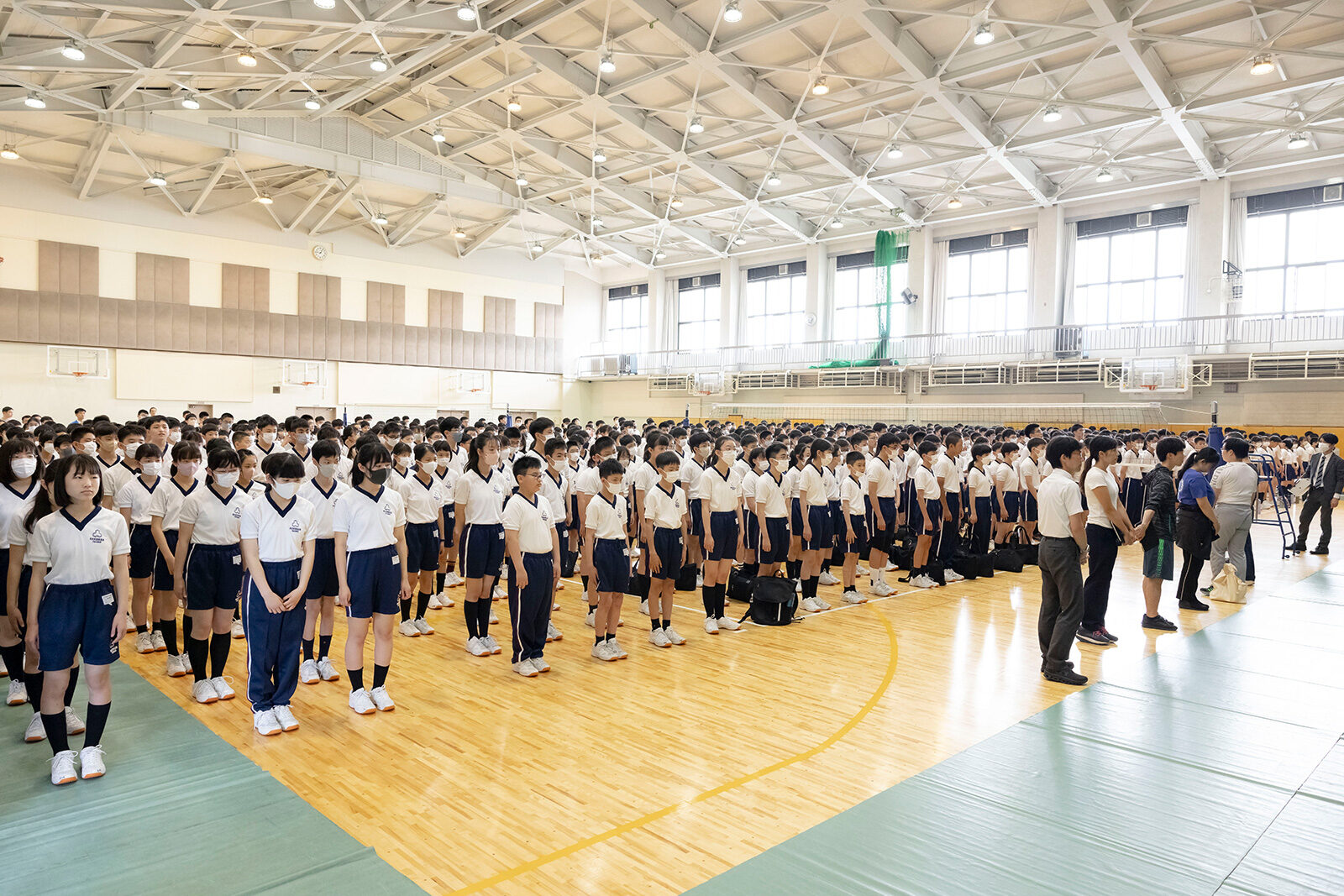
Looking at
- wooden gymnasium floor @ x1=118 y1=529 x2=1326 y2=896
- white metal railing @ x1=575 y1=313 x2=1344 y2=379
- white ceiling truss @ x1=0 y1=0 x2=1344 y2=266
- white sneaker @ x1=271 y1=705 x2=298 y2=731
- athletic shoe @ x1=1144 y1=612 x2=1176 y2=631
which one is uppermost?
white ceiling truss @ x1=0 y1=0 x2=1344 y2=266

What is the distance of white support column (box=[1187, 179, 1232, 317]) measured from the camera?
20.4 meters

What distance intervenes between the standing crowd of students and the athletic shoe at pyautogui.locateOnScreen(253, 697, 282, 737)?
0.02 meters

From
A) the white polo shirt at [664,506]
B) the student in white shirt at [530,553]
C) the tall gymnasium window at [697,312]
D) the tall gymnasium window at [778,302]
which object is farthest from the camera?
the tall gymnasium window at [697,312]

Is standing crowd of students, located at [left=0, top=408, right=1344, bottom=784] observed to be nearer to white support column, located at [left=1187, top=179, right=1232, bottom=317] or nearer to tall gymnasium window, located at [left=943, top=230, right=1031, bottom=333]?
white support column, located at [left=1187, top=179, right=1232, bottom=317]

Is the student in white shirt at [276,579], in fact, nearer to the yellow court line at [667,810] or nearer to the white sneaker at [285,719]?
the white sneaker at [285,719]

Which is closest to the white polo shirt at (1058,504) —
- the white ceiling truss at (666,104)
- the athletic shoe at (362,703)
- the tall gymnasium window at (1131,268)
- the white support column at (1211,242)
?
the athletic shoe at (362,703)

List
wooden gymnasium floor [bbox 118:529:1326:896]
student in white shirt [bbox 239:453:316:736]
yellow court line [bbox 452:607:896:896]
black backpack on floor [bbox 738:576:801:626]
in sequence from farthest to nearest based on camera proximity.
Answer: black backpack on floor [bbox 738:576:801:626]
student in white shirt [bbox 239:453:316:736]
wooden gymnasium floor [bbox 118:529:1326:896]
yellow court line [bbox 452:607:896:896]

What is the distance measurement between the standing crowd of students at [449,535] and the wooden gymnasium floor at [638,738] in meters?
0.34

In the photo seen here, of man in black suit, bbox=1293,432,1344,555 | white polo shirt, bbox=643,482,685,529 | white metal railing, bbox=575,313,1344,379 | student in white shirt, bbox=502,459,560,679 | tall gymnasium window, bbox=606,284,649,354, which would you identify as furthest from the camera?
tall gymnasium window, bbox=606,284,649,354

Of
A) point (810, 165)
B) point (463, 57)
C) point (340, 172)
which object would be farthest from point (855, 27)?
point (340, 172)

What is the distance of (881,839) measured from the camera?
3.82m

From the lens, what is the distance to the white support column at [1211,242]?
20406 mm

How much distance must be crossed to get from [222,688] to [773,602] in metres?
5.08

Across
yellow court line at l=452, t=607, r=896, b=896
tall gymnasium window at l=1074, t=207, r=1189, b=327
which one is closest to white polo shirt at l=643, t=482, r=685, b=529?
yellow court line at l=452, t=607, r=896, b=896
